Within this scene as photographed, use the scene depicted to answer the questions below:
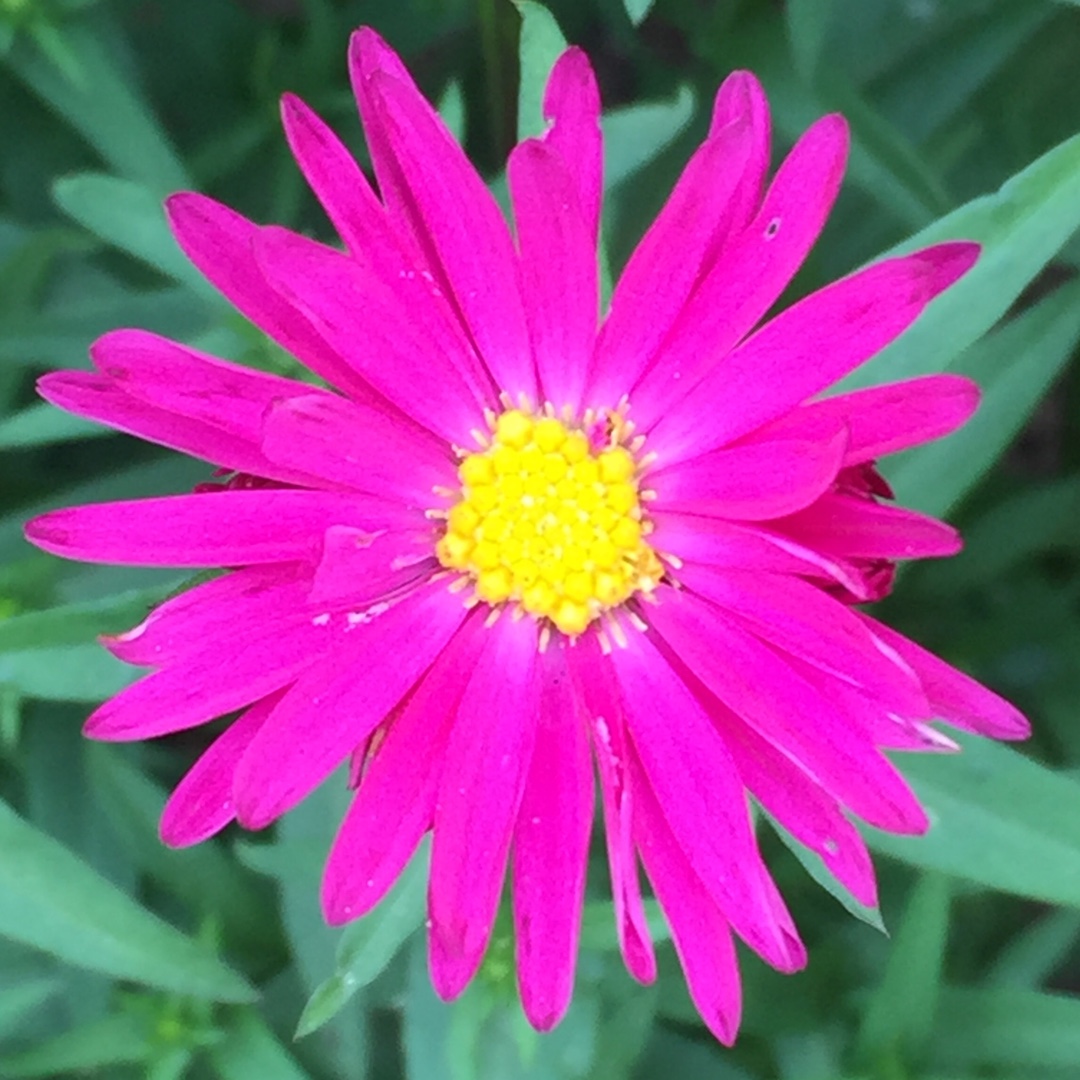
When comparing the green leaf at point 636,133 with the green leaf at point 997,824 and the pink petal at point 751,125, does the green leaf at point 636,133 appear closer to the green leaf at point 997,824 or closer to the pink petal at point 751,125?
the pink petal at point 751,125

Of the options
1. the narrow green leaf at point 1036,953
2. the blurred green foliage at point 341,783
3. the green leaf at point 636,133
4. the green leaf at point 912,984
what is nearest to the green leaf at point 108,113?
the blurred green foliage at point 341,783

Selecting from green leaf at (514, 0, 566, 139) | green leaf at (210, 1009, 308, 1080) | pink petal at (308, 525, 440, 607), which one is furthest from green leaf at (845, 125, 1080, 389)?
green leaf at (210, 1009, 308, 1080)

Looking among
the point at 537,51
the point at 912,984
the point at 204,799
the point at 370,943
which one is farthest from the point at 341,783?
the point at 537,51

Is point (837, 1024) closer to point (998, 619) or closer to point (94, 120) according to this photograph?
point (998, 619)

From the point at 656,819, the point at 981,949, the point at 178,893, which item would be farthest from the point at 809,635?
the point at 981,949

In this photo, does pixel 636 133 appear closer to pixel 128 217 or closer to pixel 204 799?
pixel 128 217

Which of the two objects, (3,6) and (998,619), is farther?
(998,619)
